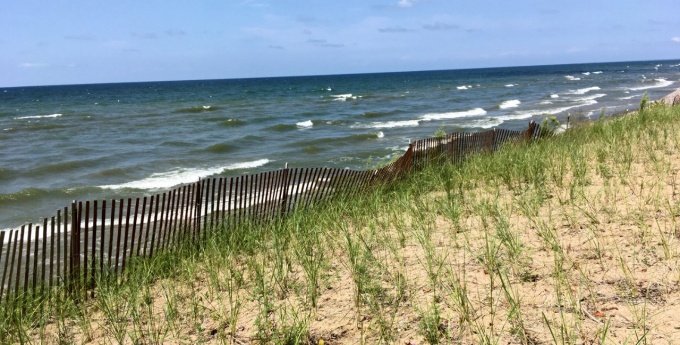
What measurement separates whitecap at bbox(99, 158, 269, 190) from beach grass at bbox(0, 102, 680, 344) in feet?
29.5

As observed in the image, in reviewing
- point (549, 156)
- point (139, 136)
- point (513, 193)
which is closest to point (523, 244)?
point (513, 193)

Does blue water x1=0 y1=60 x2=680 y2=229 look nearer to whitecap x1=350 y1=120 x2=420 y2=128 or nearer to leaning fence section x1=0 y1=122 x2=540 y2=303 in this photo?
whitecap x1=350 y1=120 x2=420 y2=128

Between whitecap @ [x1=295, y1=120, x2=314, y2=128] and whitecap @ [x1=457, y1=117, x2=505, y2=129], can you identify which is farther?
whitecap @ [x1=295, y1=120, x2=314, y2=128]

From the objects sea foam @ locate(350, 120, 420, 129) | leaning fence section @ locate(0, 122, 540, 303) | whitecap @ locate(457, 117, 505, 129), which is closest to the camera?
leaning fence section @ locate(0, 122, 540, 303)

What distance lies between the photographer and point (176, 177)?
17281mm

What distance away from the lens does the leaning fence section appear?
6.14m

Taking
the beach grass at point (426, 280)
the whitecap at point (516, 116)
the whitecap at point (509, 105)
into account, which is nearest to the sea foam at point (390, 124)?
the whitecap at point (516, 116)

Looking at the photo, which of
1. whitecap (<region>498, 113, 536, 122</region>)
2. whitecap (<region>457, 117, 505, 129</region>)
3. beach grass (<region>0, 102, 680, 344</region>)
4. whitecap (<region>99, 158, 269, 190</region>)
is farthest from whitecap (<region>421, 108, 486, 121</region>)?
beach grass (<region>0, 102, 680, 344</region>)

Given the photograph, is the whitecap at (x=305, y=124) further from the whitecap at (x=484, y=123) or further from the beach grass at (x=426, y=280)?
the beach grass at (x=426, y=280)

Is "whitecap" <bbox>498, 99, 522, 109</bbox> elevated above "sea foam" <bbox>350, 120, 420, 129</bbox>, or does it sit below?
above

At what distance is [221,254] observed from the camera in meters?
6.76

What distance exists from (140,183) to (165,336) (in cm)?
1252

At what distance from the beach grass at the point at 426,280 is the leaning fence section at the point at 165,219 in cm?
28

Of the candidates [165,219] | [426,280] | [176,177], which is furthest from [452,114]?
[426,280]
